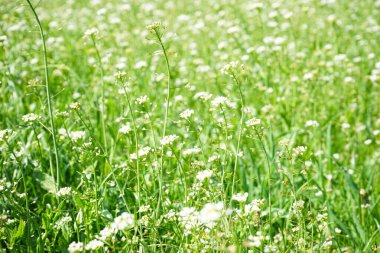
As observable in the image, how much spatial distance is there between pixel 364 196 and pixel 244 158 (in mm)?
724

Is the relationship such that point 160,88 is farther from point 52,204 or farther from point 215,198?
point 215,198

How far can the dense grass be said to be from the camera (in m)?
1.94

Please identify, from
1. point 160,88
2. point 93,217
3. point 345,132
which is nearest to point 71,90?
point 160,88

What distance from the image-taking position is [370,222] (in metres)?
2.45

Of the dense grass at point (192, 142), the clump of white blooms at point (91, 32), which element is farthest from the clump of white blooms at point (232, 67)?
the clump of white blooms at point (91, 32)

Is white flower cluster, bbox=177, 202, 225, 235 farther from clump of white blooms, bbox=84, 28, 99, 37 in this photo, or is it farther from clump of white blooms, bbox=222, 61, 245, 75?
clump of white blooms, bbox=84, 28, 99, 37

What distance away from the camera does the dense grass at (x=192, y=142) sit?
1944 millimetres

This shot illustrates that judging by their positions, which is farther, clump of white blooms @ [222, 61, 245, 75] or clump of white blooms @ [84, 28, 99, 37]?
clump of white blooms @ [84, 28, 99, 37]

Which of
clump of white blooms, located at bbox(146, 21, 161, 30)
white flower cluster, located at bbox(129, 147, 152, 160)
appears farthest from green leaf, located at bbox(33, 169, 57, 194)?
clump of white blooms, located at bbox(146, 21, 161, 30)

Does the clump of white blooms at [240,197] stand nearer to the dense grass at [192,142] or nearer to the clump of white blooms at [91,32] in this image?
the dense grass at [192,142]

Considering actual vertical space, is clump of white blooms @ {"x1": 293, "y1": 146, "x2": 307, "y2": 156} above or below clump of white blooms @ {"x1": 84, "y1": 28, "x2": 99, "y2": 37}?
below

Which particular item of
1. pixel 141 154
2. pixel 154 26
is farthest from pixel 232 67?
pixel 141 154

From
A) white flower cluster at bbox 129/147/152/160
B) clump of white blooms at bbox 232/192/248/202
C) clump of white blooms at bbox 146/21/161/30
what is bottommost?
clump of white blooms at bbox 232/192/248/202

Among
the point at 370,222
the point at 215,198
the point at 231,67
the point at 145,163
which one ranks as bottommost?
the point at 370,222
